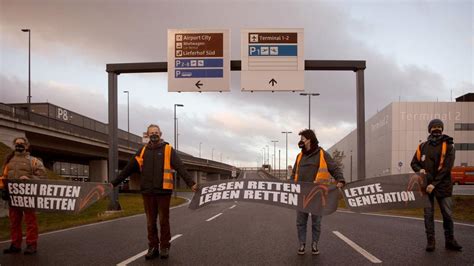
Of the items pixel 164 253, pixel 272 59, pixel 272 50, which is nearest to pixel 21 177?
pixel 164 253

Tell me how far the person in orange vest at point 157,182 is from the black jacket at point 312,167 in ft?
5.74

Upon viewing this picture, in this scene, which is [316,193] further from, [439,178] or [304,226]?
[439,178]

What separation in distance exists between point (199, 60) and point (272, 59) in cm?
294

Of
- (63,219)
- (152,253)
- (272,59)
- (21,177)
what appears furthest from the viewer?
(63,219)

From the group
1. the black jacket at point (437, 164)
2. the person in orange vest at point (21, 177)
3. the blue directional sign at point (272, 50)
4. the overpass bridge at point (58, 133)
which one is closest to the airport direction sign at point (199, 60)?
the blue directional sign at point (272, 50)

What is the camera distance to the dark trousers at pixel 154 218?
6.28 metres

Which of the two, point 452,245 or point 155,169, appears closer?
point 155,169

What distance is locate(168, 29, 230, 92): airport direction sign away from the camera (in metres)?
16.7

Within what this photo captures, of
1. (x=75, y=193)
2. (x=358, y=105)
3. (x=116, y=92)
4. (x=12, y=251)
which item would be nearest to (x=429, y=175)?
(x=75, y=193)

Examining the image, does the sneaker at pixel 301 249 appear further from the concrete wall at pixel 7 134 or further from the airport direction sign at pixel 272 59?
the concrete wall at pixel 7 134

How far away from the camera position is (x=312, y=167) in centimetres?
653

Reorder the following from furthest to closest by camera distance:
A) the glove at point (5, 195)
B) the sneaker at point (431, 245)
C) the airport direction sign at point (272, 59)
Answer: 1. the airport direction sign at point (272, 59)
2. the glove at point (5, 195)
3. the sneaker at point (431, 245)

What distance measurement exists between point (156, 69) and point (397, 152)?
52079mm

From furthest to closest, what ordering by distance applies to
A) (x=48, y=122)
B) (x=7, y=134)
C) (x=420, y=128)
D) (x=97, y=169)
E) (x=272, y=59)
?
(x=420, y=128) → (x=97, y=169) → (x=48, y=122) → (x=7, y=134) → (x=272, y=59)
